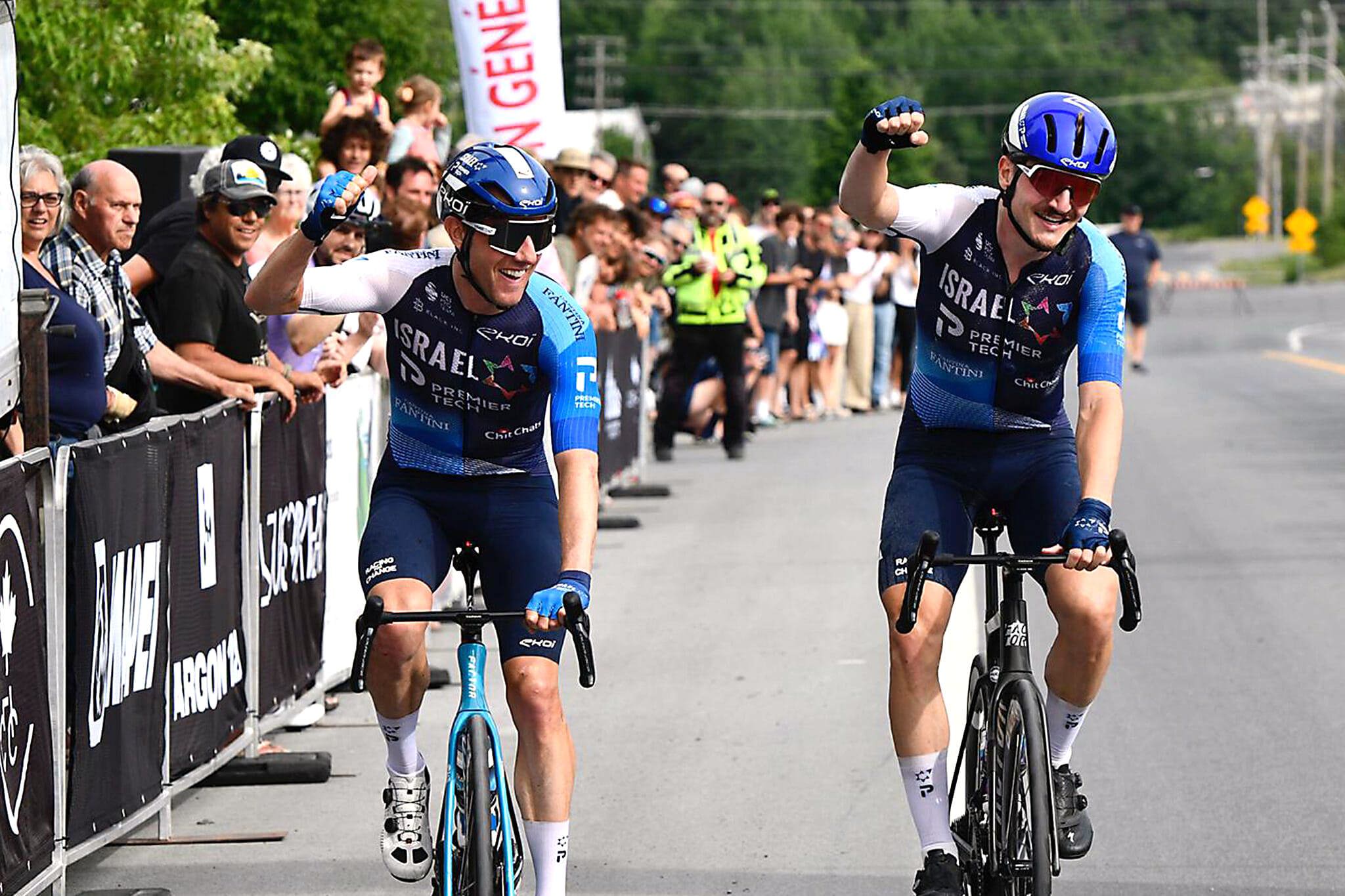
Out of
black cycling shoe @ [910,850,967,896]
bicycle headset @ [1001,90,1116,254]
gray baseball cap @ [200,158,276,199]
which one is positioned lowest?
black cycling shoe @ [910,850,967,896]

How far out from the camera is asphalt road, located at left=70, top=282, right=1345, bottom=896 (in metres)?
6.97

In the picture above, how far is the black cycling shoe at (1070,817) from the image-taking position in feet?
20.4

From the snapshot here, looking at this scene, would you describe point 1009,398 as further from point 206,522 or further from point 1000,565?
point 206,522

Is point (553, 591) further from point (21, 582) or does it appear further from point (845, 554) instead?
point (845, 554)

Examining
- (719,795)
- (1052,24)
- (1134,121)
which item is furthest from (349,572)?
(1052,24)

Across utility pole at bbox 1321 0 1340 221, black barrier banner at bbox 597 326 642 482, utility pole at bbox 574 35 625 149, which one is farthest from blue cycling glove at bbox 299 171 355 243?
utility pole at bbox 1321 0 1340 221

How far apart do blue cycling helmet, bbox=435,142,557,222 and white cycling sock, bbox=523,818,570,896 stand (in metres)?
1.54

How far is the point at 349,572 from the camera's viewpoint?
991 centimetres

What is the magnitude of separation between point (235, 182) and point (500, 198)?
11.6ft

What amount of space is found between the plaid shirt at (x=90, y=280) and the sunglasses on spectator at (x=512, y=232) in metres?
2.81

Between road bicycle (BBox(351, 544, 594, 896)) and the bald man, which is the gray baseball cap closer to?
the bald man

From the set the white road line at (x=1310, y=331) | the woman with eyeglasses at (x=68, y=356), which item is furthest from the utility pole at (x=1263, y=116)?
the woman with eyeglasses at (x=68, y=356)

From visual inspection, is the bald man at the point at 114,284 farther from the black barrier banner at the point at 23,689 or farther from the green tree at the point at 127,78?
the green tree at the point at 127,78

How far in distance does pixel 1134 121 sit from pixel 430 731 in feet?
467
